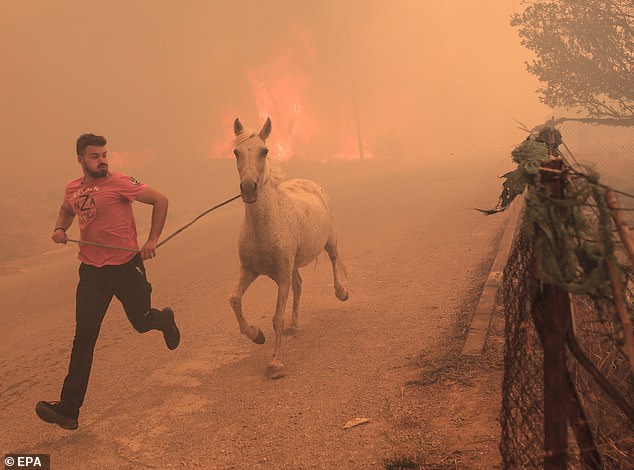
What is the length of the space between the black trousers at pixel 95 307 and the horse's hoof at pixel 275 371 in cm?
119

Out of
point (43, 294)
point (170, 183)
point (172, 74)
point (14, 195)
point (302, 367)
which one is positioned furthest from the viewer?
point (172, 74)

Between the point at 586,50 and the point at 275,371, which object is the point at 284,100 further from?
the point at 275,371

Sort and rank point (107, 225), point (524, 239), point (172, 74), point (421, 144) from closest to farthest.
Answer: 1. point (524, 239)
2. point (107, 225)
3. point (172, 74)
4. point (421, 144)

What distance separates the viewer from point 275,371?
5.52 meters

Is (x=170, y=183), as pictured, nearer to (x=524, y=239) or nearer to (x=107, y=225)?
(x=107, y=225)

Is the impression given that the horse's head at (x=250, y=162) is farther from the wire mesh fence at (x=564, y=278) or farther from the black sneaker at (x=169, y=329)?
Result: the wire mesh fence at (x=564, y=278)

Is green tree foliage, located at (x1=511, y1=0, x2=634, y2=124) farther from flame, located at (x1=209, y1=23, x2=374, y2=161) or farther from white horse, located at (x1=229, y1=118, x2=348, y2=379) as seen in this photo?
flame, located at (x1=209, y1=23, x2=374, y2=161)

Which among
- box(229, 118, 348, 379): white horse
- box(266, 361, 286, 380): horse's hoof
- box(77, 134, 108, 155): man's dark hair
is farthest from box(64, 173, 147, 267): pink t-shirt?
box(266, 361, 286, 380): horse's hoof

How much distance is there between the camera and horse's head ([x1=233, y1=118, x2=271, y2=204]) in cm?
538

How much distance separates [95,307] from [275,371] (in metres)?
1.74

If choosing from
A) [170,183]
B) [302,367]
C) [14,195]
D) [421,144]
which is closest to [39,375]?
[302,367]

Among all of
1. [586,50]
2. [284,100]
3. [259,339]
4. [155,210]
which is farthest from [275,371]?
[284,100]

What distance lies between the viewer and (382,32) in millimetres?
86312

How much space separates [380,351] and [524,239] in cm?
348
